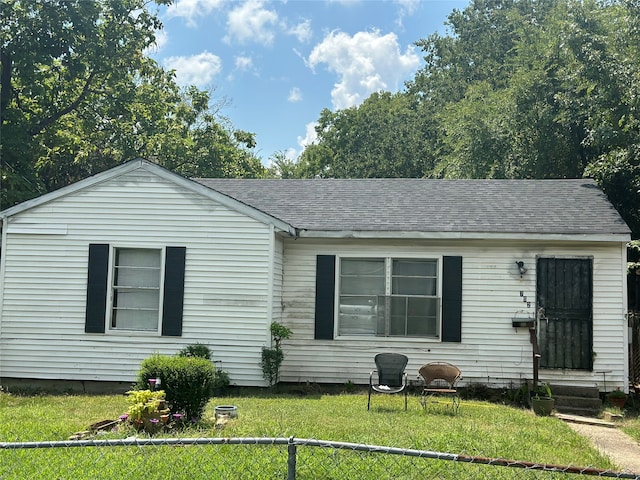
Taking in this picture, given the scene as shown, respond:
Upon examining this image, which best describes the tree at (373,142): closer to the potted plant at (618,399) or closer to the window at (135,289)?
the potted plant at (618,399)

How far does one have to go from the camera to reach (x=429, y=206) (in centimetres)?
1234

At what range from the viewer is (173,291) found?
429 inches

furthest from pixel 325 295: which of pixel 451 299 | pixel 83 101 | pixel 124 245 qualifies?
pixel 83 101

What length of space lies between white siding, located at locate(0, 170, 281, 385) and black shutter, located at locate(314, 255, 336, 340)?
3.54 ft

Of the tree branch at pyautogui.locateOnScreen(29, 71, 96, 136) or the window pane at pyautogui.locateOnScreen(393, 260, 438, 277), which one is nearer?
the window pane at pyautogui.locateOnScreen(393, 260, 438, 277)

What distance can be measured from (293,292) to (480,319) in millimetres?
3341

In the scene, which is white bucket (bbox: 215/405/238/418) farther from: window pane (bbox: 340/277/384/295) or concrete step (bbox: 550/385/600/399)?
concrete step (bbox: 550/385/600/399)

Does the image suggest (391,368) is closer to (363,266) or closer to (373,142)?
(363,266)

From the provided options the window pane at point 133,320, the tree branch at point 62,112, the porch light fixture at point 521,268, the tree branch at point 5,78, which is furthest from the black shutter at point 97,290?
the tree branch at point 62,112

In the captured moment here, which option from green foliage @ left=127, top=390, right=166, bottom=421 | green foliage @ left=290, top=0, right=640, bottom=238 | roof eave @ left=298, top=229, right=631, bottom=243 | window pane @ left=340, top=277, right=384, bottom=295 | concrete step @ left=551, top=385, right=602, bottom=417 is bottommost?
concrete step @ left=551, top=385, right=602, bottom=417

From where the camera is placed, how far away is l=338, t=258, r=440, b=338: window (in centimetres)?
1138

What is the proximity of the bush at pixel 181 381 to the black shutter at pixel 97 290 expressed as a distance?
3.50 meters

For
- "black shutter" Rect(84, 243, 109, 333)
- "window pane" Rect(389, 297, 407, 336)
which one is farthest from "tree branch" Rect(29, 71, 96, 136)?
"window pane" Rect(389, 297, 407, 336)

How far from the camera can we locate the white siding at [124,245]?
10.8 metres
